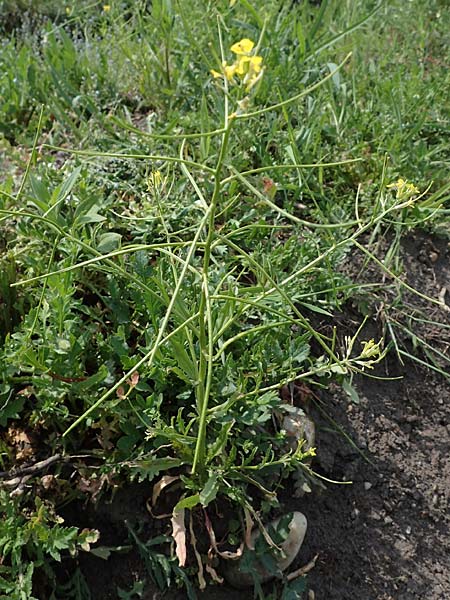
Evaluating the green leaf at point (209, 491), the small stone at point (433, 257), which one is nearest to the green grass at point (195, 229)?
the green leaf at point (209, 491)

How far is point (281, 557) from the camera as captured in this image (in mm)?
1836

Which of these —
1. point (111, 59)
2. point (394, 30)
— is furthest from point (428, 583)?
point (394, 30)

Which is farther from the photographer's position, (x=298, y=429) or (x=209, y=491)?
(x=298, y=429)

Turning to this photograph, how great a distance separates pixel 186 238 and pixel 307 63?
1088mm

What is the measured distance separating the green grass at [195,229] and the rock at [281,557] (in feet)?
0.25

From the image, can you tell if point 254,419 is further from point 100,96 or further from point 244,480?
point 100,96

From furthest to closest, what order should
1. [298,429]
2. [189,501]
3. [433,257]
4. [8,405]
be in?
1. [433,257]
2. [298,429]
3. [8,405]
4. [189,501]

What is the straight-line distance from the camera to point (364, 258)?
8.22 feet

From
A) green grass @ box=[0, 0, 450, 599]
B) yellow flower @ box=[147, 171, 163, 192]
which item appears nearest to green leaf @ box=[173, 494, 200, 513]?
green grass @ box=[0, 0, 450, 599]

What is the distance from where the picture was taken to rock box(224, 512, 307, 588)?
5.97 ft

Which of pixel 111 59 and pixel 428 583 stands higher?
pixel 111 59

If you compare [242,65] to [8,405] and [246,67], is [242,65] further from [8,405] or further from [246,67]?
[8,405]

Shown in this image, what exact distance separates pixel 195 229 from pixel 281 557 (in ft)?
3.28

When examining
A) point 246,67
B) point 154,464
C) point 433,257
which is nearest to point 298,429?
point 154,464
